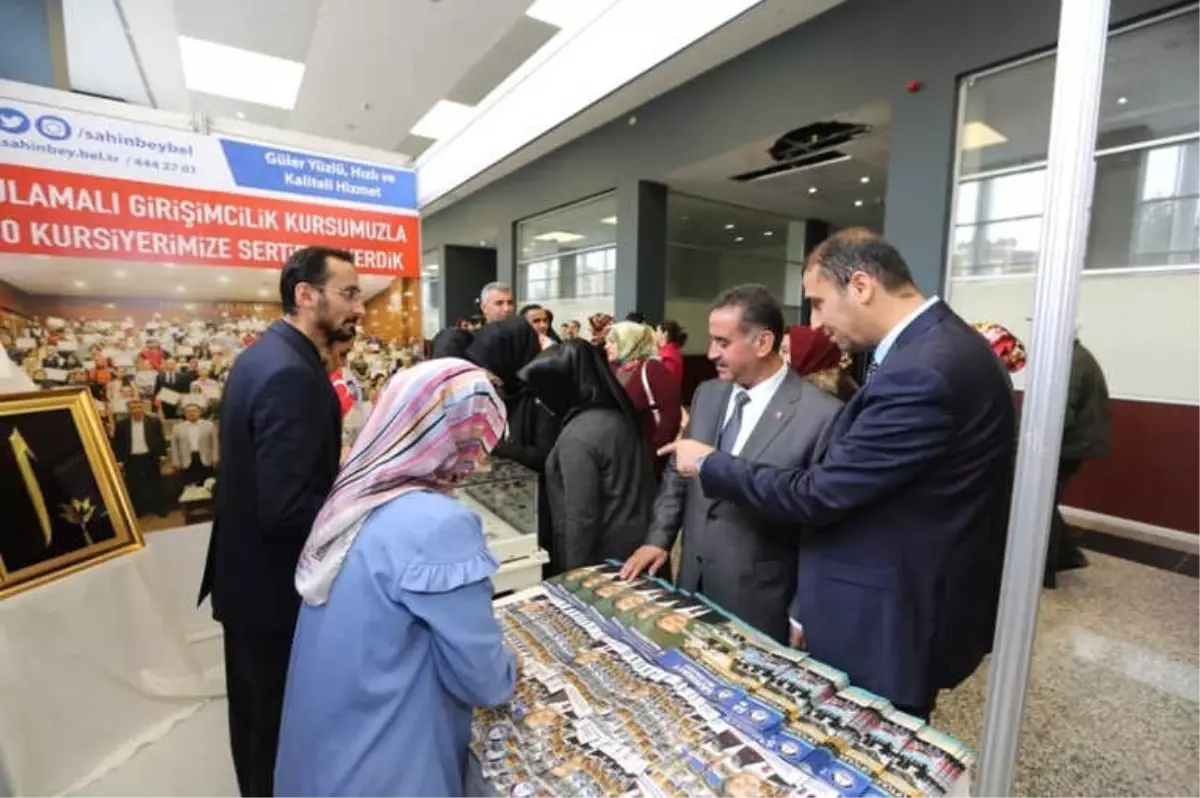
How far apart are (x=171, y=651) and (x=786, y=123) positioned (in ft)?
18.0

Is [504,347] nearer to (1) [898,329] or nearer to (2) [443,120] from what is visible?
(1) [898,329]

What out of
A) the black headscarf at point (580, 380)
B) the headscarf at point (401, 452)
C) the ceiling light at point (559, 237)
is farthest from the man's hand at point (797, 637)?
the ceiling light at point (559, 237)

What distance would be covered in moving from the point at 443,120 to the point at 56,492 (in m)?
7.81

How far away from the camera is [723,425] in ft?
5.27

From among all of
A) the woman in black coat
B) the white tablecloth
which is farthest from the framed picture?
the woman in black coat

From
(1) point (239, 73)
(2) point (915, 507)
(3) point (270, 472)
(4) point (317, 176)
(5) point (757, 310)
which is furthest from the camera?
(1) point (239, 73)

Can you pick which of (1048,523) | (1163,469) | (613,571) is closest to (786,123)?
(1163,469)

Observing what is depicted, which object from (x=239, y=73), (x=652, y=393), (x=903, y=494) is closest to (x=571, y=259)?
(x=239, y=73)

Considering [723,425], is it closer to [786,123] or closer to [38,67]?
[38,67]

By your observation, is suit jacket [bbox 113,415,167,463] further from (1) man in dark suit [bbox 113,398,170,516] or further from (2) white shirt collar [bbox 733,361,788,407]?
(2) white shirt collar [bbox 733,361,788,407]

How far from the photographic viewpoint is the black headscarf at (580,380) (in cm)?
189

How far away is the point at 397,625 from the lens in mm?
894

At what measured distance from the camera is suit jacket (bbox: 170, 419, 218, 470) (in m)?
2.30

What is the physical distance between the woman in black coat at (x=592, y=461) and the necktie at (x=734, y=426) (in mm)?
388
